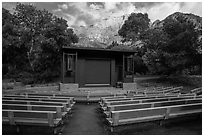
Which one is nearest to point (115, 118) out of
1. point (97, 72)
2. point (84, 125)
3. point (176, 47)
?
point (84, 125)

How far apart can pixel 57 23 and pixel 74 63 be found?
12383 mm

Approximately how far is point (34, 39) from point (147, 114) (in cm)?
2259

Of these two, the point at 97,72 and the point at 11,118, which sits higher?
the point at 97,72

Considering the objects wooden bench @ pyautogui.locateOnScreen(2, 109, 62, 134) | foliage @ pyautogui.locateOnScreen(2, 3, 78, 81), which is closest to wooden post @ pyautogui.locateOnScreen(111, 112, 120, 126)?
wooden bench @ pyautogui.locateOnScreen(2, 109, 62, 134)

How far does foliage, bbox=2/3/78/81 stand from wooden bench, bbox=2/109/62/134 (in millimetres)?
18539

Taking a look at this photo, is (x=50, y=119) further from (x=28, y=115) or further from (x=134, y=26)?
(x=134, y=26)

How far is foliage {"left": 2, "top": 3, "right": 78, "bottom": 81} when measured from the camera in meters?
21.5

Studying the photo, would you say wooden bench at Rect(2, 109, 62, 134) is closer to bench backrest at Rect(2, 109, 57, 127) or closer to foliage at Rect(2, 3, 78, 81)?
bench backrest at Rect(2, 109, 57, 127)

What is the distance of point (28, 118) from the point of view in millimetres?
3562

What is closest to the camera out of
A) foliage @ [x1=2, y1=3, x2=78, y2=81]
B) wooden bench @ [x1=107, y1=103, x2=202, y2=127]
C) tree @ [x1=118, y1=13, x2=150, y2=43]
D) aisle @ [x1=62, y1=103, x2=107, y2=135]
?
wooden bench @ [x1=107, y1=103, x2=202, y2=127]

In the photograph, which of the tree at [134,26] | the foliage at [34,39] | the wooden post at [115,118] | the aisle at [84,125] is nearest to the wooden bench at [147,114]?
the wooden post at [115,118]

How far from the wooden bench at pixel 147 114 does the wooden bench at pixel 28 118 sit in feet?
4.56

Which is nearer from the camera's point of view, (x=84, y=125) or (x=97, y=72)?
(x=84, y=125)

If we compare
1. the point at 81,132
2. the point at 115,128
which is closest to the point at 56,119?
the point at 81,132
